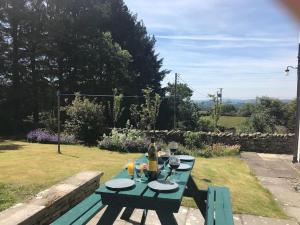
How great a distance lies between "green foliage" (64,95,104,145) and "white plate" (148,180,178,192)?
984 centimetres

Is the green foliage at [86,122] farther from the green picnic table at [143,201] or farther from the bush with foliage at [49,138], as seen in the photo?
the green picnic table at [143,201]

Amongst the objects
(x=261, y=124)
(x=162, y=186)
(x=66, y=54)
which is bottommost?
(x=162, y=186)

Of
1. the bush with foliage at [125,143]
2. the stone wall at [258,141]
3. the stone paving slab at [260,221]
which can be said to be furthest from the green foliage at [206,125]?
the stone paving slab at [260,221]

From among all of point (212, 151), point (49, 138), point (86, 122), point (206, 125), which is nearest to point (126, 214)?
point (212, 151)

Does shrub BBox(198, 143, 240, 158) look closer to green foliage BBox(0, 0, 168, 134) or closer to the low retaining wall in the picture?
the low retaining wall

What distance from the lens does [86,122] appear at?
13.2 m

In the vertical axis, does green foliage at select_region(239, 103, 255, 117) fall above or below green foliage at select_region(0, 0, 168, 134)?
below

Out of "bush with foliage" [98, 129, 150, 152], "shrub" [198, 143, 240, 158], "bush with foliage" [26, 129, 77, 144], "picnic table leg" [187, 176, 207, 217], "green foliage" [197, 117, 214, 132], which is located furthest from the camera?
"green foliage" [197, 117, 214, 132]

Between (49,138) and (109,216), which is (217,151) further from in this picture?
(109,216)

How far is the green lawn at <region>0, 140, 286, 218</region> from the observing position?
17.4 feet

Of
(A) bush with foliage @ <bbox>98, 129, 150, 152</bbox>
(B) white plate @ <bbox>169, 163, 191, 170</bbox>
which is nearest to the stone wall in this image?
(A) bush with foliage @ <bbox>98, 129, 150, 152</bbox>

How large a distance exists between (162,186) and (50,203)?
138 centimetres

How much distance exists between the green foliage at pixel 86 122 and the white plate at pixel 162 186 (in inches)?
388

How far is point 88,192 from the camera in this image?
16.4ft
